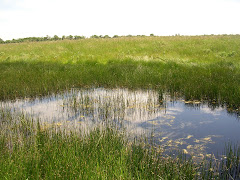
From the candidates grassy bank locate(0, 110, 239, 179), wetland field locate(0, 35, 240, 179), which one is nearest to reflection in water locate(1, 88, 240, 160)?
wetland field locate(0, 35, 240, 179)

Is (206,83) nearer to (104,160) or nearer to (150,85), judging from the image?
(150,85)

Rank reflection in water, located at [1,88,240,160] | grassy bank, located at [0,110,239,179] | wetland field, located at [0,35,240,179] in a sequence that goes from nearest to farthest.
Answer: grassy bank, located at [0,110,239,179] → wetland field, located at [0,35,240,179] → reflection in water, located at [1,88,240,160]

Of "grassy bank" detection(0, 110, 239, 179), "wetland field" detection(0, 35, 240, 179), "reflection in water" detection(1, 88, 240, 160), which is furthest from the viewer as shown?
"reflection in water" detection(1, 88, 240, 160)

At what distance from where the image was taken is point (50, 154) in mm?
4008

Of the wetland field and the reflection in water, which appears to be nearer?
the wetland field

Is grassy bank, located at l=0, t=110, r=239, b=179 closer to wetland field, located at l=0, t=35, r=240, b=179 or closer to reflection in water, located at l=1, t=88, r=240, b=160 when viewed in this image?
wetland field, located at l=0, t=35, r=240, b=179

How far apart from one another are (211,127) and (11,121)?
5813 millimetres

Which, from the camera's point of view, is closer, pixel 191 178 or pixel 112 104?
pixel 191 178

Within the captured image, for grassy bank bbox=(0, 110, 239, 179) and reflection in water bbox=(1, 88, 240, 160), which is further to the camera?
reflection in water bbox=(1, 88, 240, 160)

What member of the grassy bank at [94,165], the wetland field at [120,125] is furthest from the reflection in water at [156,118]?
the grassy bank at [94,165]

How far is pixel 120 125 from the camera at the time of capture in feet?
20.2

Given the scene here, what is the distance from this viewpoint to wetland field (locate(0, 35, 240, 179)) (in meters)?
3.76

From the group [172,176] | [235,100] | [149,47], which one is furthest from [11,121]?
[149,47]

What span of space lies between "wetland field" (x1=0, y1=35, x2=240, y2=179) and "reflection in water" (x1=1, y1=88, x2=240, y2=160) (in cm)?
2
